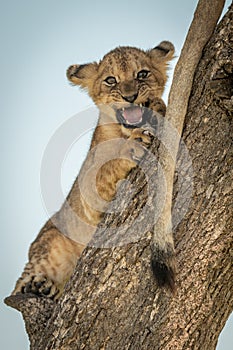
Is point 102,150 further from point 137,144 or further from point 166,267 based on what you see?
point 166,267

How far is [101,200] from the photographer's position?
4199 mm

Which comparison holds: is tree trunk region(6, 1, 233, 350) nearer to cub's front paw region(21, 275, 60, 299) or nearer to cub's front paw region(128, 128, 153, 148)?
cub's front paw region(128, 128, 153, 148)

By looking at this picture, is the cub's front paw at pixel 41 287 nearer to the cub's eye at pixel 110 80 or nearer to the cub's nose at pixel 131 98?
the cub's nose at pixel 131 98

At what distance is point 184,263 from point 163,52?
8.06 feet

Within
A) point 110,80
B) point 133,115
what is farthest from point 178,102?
point 110,80

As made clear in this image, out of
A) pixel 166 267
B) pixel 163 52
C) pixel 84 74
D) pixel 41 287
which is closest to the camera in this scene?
pixel 166 267

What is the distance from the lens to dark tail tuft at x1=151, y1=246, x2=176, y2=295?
2.78 meters

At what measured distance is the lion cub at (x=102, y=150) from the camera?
4078 millimetres

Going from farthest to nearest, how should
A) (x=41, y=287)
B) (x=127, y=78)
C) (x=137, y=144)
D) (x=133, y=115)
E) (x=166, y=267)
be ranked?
1. (x=127, y=78)
2. (x=41, y=287)
3. (x=133, y=115)
4. (x=137, y=144)
5. (x=166, y=267)

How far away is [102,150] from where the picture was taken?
435 centimetres

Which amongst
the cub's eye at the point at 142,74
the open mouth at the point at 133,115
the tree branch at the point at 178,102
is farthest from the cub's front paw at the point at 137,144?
the cub's eye at the point at 142,74

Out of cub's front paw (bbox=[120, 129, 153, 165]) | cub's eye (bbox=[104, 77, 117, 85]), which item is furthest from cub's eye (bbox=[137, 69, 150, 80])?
cub's front paw (bbox=[120, 129, 153, 165])

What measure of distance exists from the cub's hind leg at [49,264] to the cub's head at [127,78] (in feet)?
3.55

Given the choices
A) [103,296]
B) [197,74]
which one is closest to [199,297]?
[103,296]
